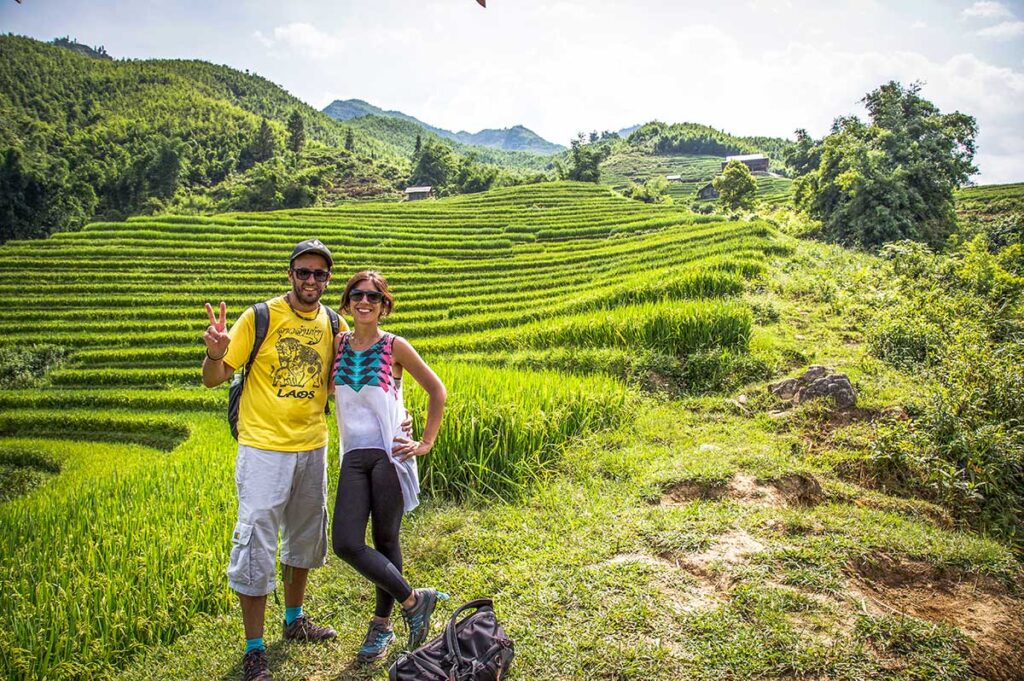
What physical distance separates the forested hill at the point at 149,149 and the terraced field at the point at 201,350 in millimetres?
13819

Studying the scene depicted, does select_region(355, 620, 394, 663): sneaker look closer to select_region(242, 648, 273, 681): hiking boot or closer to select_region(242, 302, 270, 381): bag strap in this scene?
select_region(242, 648, 273, 681): hiking boot

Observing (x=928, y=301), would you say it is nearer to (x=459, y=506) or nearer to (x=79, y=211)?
(x=459, y=506)

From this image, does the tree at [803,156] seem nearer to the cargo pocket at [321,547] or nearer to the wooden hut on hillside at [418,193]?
the wooden hut on hillside at [418,193]

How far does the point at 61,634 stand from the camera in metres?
3.20

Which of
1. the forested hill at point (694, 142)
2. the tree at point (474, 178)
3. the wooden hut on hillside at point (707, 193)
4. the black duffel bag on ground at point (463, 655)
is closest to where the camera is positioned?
the black duffel bag on ground at point (463, 655)

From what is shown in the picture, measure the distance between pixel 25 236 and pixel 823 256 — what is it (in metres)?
41.7

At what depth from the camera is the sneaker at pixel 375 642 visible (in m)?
2.74

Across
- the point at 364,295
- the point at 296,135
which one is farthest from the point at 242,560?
the point at 296,135

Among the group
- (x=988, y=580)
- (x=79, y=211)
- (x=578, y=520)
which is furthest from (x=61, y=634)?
(x=79, y=211)

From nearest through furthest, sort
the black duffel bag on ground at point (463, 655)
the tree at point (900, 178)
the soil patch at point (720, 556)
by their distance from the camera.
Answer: the black duffel bag on ground at point (463, 655), the soil patch at point (720, 556), the tree at point (900, 178)

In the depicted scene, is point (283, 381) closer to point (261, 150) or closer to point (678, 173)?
point (261, 150)

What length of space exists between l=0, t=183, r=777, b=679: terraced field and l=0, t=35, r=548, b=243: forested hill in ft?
45.3

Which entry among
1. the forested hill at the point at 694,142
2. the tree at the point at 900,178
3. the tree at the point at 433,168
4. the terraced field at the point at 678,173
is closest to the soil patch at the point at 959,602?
the tree at the point at 900,178

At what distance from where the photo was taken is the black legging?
2570 millimetres
